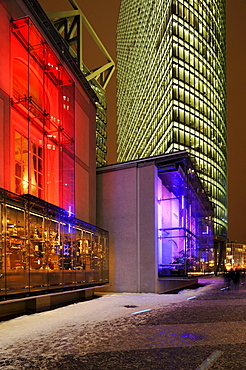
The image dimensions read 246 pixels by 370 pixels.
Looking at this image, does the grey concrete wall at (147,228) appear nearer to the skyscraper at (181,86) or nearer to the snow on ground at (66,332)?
the snow on ground at (66,332)

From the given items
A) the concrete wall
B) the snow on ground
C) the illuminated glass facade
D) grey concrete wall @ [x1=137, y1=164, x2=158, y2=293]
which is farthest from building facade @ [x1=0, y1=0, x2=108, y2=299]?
grey concrete wall @ [x1=137, y1=164, x2=158, y2=293]

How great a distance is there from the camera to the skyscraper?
75.2 m

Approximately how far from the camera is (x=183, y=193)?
89.9 feet

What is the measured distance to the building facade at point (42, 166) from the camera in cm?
1231

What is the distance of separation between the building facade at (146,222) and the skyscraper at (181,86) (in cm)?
4481

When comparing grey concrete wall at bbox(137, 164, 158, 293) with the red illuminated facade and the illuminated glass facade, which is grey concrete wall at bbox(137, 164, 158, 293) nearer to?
the illuminated glass facade

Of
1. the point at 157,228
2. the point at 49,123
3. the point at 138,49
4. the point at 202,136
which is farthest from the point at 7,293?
the point at 138,49

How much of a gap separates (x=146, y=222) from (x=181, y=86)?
55894 mm

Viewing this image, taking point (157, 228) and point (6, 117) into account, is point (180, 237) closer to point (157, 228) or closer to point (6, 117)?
point (157, 228)

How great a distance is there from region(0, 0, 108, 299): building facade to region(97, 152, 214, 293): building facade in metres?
1.97

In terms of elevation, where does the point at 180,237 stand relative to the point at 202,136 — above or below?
below

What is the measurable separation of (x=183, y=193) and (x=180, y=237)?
354cm

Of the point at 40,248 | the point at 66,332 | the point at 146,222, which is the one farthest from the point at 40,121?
the point at 66,332

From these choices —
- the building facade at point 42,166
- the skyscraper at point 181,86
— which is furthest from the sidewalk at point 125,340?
the skyscraper at point 181,86
